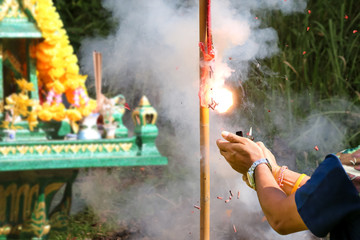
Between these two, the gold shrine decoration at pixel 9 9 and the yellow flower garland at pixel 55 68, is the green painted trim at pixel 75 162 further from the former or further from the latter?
the gold shrine decoration at pixel 9 9

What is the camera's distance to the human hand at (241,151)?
142 centimetres

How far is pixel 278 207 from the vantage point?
1.22 meters

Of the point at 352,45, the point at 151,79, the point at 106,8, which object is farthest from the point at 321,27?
the point at 106,8

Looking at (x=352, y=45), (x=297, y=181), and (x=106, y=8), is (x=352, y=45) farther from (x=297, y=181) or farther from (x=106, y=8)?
(x=297, y=181)

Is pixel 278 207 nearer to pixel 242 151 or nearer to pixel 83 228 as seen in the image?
pixel 242 151

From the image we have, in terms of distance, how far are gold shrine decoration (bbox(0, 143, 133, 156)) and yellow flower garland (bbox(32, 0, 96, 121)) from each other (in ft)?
0.64

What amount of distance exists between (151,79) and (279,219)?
3.32m

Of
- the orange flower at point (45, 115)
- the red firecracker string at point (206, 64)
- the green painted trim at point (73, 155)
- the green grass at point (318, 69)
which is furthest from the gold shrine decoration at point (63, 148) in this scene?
the green grass at point (318, 69)

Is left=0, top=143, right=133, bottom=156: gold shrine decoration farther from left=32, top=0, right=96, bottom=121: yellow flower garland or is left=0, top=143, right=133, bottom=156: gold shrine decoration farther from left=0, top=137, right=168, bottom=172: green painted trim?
left=32, top=0, right=96, bottom=121: yellow flower garland

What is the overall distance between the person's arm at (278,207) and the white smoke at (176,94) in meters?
0.70

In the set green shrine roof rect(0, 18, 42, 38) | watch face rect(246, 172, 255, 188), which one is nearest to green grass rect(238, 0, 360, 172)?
green shrine roof rect(0, 18, 42, 38)

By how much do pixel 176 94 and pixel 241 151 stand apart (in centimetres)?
167

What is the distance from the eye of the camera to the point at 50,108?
3160 millimetres

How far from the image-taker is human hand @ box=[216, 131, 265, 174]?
1.42 metres
